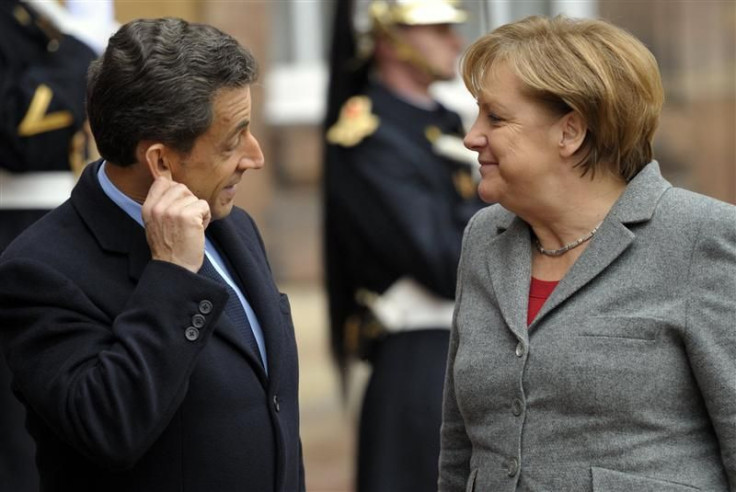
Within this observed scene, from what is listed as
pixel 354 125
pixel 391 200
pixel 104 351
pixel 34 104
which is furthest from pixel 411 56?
pixel 104 351

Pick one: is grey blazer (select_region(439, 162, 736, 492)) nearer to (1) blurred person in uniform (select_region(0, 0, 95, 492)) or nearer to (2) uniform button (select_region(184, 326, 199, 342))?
(2) uniform button (select_region(184, 326, 199, 342))

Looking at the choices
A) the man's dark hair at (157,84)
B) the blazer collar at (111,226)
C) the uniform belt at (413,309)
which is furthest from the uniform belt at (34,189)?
the man's dark hair at (157,84)

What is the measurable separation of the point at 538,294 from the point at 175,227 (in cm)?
80

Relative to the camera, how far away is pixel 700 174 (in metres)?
12.7

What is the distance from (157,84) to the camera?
3.46 metres

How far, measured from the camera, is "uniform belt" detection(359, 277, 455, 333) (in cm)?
614

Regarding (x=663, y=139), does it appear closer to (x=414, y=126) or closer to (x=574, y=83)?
(x=414, y=126)

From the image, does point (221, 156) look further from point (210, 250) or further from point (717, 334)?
point (717, 334)

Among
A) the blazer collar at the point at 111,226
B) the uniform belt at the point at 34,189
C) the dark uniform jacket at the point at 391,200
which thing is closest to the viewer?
the blazer collar at the point at 111,226

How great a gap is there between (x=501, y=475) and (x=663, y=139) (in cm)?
962

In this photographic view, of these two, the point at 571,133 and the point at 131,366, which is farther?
the point at 571,133

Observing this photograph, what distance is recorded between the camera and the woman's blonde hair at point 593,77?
3557mm

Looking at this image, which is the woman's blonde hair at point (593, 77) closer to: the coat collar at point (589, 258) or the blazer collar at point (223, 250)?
the coat collar at point (589, 258)

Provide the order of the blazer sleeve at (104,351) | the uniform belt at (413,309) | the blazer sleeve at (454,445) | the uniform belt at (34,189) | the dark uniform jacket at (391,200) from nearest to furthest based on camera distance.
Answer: the blazer sleeve at (104,351) < the blazer sleeve at (454,445) < the uniform belt at (34,189) < the dark uniform jacket at (391,200) < the uniform belt at (413,309)
